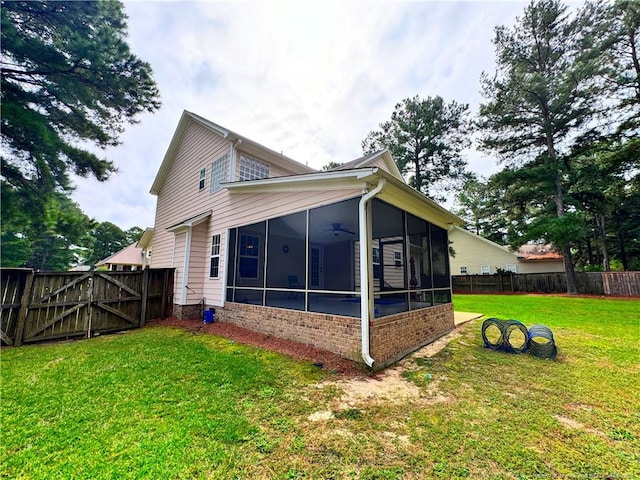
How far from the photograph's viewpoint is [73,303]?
679 centimetres

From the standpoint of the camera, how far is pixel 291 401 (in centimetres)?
360

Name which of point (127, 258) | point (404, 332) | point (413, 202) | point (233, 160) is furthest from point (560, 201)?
point (127, 258)

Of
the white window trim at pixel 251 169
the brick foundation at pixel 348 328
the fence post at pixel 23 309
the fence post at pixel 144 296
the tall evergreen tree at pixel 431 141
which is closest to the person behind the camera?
the brick foundation at pixel 348 328

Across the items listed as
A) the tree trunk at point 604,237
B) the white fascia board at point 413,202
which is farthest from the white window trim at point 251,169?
the tree trunk at point 604,237

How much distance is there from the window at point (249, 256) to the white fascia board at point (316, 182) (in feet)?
7.65

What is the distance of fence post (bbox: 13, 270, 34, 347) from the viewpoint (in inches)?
235

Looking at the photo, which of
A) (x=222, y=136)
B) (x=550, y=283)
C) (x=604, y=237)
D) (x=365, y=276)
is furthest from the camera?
(x=604, y=237)

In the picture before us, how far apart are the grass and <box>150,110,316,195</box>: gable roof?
21.4 ft

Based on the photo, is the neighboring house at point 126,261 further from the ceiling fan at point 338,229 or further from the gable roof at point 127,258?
the ceiling fan at point 338,229

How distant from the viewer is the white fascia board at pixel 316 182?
4.82 m

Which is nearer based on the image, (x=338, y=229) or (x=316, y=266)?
(x=338, y=229)

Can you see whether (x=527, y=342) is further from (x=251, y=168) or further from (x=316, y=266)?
(x=251, y=168)

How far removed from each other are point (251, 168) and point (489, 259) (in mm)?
25689

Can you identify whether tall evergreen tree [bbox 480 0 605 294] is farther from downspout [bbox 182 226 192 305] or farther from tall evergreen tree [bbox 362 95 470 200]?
downspout [bbox 182 226 192 305]
